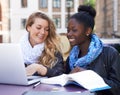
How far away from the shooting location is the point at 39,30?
188 centimetres

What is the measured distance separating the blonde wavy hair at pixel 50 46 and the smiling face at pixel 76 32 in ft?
0.62

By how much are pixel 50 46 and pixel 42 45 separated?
48 millimetres

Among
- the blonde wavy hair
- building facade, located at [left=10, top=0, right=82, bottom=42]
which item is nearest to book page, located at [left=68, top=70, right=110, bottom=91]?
the blonde wavy hair

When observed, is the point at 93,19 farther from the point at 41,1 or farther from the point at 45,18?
Result: the point at 41,1

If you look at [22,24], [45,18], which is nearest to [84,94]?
[45,18]

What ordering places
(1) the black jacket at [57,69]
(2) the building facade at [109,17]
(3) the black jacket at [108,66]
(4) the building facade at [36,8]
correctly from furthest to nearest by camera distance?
(2) the building facade at [109,17]
(4) the building facade at [36,8]
(1) the black jacket at [57,69]
(3) the black jacket at [108,66]

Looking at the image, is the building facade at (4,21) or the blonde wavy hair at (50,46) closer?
the blonde wavy hair at (50,46)

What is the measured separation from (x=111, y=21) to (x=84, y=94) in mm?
2994

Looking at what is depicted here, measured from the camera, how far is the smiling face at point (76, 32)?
1662mm

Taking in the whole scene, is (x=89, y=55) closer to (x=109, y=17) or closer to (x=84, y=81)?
(x=84, y=81)

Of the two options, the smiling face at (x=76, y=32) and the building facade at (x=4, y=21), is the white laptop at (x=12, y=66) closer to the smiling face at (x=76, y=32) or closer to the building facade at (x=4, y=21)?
the smiling face at (x=76, y=32)

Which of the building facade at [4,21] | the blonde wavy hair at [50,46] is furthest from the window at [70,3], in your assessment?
the blonde wavy hair at [50,46]

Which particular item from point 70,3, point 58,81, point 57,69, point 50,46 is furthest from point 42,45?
point 70,3

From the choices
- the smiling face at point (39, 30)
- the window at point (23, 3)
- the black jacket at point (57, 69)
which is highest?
the window at point (23, 3)
